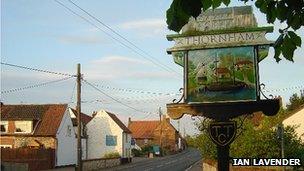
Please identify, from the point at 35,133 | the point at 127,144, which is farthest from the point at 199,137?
the point at 127,144

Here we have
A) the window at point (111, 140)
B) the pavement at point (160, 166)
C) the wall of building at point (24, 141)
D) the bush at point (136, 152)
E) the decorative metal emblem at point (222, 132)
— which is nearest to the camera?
the decorative metal emblem at point (222, 132)

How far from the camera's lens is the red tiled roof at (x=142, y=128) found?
121900 mm

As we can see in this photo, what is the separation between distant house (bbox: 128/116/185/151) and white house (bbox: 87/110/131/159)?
44.0 meters

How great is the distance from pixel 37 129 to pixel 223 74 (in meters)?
47.4

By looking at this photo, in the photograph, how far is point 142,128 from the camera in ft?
410

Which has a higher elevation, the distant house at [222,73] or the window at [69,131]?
the distant house at [222,73]

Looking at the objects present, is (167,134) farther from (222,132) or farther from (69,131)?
(222,132)

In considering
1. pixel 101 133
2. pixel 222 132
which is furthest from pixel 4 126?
pixel 222 132

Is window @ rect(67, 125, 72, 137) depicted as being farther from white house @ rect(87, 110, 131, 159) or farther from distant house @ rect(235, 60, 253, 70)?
distant house @ rect(235, 60, 253, 70)

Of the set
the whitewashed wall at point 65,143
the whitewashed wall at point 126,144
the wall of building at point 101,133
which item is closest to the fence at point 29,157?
the whitewashed wall at point 65,143

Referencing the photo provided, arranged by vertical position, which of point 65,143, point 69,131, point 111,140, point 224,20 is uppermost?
point 224,20

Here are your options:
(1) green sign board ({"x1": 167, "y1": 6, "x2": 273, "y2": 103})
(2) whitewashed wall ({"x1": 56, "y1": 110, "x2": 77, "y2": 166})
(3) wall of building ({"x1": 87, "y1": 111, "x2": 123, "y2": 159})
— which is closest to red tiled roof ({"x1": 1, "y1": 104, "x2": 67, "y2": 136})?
(2) whitewashed wall ({"x1": 56, "y1": 110, "x2": 77, "y2": 166})

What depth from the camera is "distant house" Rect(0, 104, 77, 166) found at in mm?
52750

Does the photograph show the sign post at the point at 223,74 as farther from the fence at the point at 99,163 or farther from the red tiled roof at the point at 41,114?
the red tiled roof at the point at 41,114
